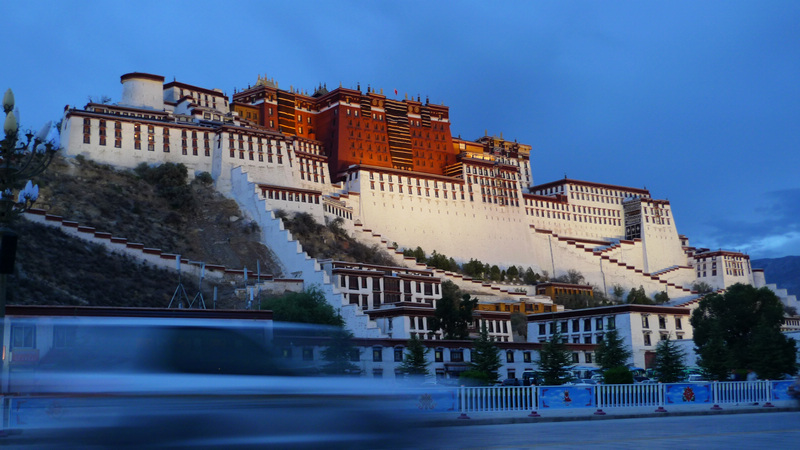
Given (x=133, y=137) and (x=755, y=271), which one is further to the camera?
(x=755, y=271)

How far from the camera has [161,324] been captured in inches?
363

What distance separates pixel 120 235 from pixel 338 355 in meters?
55.4

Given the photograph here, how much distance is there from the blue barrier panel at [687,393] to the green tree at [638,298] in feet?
218

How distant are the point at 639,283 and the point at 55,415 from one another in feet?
314

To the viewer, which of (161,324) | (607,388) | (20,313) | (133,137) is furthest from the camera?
(133,137)

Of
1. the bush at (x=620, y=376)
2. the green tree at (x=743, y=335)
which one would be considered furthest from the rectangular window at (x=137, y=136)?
the bush at (x=620, y=376)

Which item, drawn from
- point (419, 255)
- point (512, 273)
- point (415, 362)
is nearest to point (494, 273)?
point (512, 273)

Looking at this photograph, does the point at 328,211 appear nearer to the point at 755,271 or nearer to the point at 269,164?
the point at 269,164

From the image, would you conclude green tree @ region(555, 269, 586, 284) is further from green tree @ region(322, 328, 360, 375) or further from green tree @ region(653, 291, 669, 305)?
green tree @ region(322, 328, 360, 375)

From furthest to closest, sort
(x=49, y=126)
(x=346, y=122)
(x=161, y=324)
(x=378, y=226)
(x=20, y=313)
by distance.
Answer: (x=346, y=122) < (x=378, y=226) < (x=20, y=313) < (x=49, y=126) < (x=161, y=324)

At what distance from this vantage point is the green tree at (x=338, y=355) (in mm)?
10039

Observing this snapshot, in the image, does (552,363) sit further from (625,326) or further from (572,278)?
(572,278)

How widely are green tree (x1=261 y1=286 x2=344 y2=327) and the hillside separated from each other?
527 centimetres

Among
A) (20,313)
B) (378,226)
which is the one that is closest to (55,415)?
(20,313)
